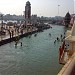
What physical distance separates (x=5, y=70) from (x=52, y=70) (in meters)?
4.46

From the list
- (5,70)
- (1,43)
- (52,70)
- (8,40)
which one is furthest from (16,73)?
(8,40)

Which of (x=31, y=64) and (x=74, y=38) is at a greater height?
(x=74, y=38)

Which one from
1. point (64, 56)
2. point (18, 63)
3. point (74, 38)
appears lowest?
point (18, 63)

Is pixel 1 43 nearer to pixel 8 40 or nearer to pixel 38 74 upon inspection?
pixel 8 40

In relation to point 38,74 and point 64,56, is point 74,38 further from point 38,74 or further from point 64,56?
point 38,74

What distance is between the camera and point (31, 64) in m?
26.8

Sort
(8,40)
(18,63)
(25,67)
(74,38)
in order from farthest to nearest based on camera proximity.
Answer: (8,40)
(18,63)
(25,67)
(74,38)

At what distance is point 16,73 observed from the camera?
73.0ft

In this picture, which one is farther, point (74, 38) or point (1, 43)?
point (1, 43)

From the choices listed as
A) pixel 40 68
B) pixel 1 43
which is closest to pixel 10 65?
pixel 40 68

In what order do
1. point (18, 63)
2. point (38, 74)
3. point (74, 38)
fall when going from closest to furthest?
point (74, 38)
point (38, 74)
point (18, 63)

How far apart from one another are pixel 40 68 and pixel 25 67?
1741 millimetres

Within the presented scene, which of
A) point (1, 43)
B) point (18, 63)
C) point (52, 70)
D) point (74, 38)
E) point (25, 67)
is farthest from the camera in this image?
point (1, 43)

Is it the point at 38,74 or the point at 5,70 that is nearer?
the point at 38,74
